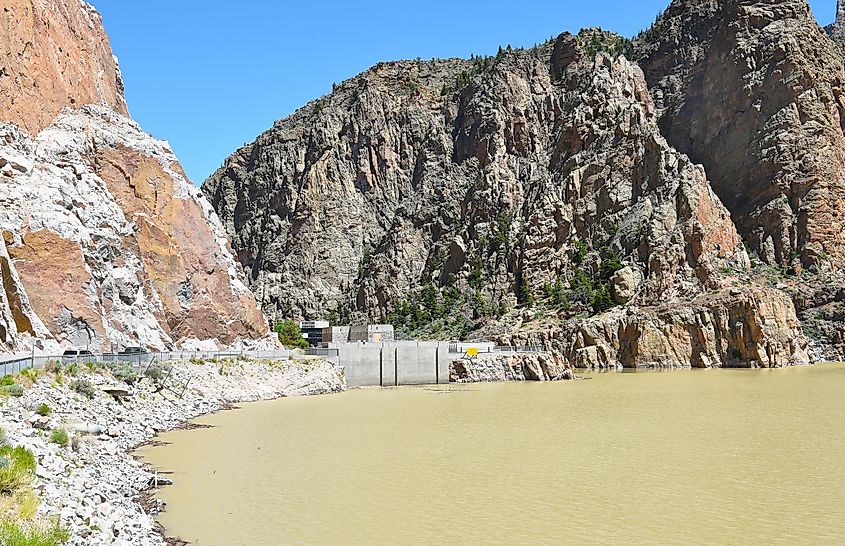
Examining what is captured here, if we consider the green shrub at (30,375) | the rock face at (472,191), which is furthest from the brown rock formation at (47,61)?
the rock face at (472,191)

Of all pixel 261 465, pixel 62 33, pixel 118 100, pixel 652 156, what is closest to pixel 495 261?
pixel 652 156

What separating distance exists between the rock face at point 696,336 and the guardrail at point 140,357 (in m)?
37.5

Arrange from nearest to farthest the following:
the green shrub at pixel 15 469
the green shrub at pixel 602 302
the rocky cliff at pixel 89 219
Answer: the green shrub at pixel 15 469 < the rocky cliff at pixel 89 219 < the green shrub at pixel 602 302

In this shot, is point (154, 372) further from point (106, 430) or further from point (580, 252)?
point (580, 252)

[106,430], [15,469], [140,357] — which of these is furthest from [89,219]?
[15,469]

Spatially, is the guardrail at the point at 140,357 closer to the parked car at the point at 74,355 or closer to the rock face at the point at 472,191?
the parked car at the point at 74,355

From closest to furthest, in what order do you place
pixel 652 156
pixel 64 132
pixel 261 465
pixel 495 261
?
Answer: pixel 261 465
pixel 64 132
pixel 652 156
pixel 495 261

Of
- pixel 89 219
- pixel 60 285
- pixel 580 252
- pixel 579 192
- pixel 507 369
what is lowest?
pixel 507 369

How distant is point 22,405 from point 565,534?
51.7ft

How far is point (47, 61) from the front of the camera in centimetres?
5316

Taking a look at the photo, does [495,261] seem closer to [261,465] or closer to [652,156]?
[652,156]

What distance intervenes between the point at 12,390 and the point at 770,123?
114379 mm

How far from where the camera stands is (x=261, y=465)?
2616cm

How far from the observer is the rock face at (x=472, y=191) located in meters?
109
